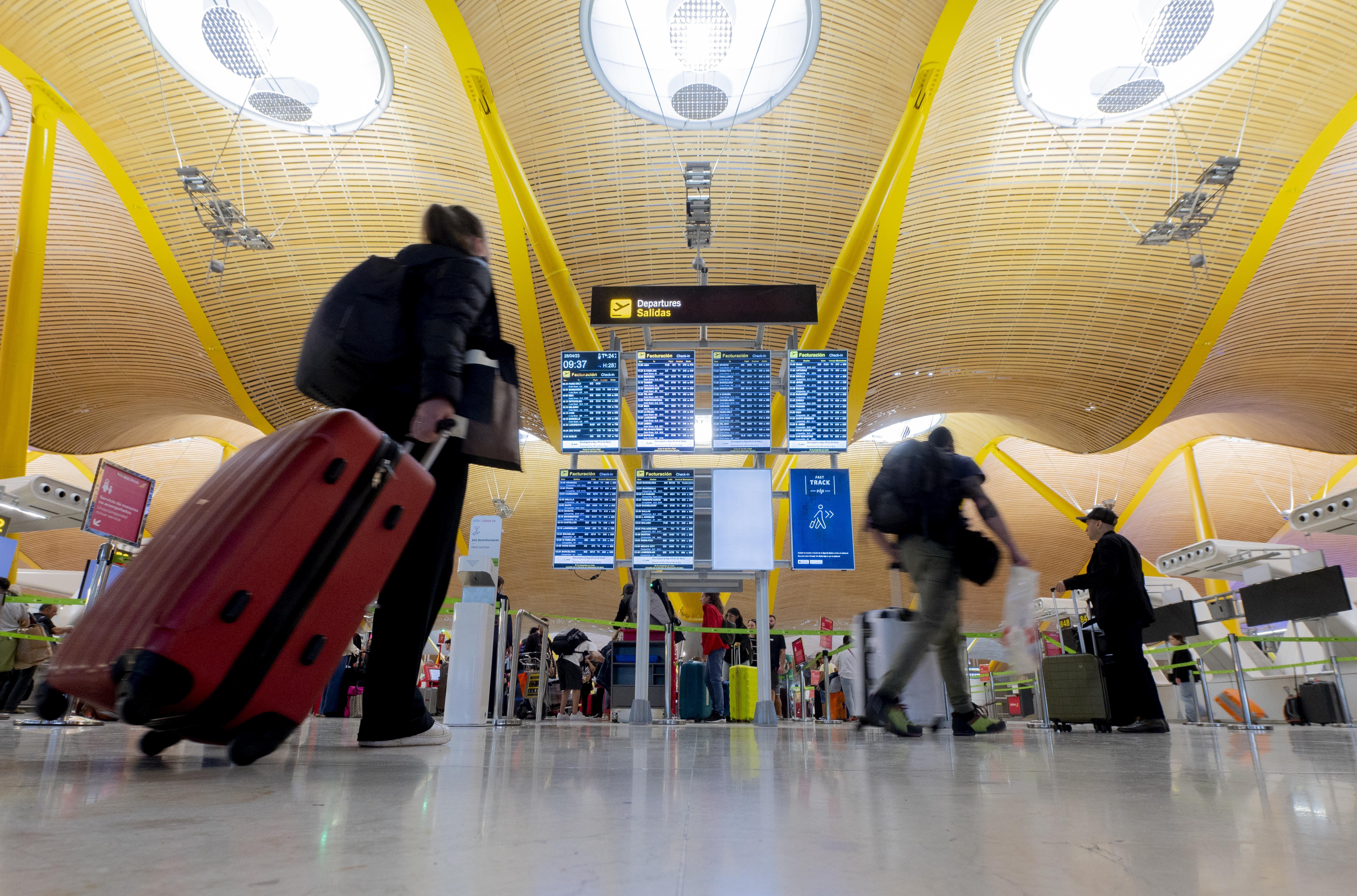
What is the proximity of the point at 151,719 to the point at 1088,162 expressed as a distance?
15.6m

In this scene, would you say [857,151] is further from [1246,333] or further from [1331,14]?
[1246,333]

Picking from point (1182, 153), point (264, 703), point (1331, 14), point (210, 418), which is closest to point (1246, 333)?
point (1182, 153)

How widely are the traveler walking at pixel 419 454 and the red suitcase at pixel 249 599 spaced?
0.43 m

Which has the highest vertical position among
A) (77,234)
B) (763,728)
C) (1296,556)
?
(77,234)

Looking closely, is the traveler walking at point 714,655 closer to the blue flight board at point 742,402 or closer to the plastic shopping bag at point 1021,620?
the blue flight board at point 742,402

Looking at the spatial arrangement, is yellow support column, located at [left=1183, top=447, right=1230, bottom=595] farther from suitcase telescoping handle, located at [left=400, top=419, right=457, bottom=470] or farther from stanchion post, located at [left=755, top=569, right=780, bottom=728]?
suitcase telescoping handle, located at [left=400, top=419, right=457, bottom=470]

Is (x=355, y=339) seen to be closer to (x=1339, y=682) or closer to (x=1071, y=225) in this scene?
(x=1339, y=682)

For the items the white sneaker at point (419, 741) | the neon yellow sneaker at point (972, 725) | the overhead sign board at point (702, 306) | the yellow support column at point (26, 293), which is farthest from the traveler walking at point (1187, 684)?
the yellow support column at point (26, 293)

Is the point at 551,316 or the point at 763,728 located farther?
the point at 551,316

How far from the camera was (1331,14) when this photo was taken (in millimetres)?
11461

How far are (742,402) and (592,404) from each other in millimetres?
1776

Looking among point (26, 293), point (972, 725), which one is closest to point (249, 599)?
point (972, 725)

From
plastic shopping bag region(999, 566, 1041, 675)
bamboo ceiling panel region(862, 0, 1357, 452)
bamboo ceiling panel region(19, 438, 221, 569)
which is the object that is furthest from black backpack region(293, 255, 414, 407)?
bamboo ceiling panel region(19, 438, 221, 569)

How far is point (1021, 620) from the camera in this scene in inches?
154
